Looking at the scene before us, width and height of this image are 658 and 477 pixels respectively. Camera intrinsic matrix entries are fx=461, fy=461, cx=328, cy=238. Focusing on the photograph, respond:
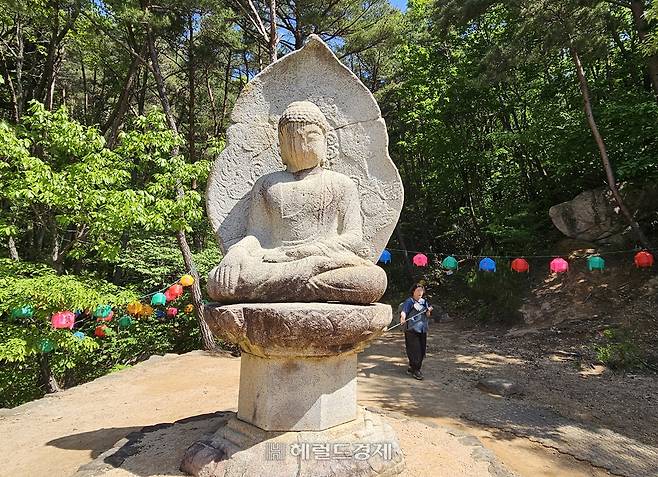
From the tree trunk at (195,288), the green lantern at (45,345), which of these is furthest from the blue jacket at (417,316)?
the green lantern at (45,345)

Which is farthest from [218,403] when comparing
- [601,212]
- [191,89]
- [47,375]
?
[601,212]

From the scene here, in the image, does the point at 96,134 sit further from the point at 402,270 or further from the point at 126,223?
the point at 402,270

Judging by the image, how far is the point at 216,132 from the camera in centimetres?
1723

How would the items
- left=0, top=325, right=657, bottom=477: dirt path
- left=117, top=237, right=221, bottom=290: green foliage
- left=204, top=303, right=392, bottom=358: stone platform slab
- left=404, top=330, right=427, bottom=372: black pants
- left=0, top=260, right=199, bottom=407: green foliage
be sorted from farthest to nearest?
left=117, top=237, right=221, bottom=290: green foliage
left=404, top=330, right=427, bottom=372: black pants
left=0, top=260, right=199, bottom=407: green foliage
left=0, top=325, right=657, bottom=477: dirt path
left=204, top=303, right=392, bottom=358: stone platform slab

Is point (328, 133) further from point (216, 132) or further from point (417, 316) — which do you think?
point (216, 132)

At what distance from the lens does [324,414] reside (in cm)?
332

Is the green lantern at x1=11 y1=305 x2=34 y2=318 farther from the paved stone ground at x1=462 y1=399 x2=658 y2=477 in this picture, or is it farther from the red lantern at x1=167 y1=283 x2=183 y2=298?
the paved stone ground at x1=462 y1=399 x2=658 y2=477

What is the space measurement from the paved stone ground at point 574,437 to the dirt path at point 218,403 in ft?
0.46

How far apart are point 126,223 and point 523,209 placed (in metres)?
12.0

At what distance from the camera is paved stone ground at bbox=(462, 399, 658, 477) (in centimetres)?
435

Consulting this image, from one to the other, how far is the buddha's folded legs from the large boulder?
1130cm

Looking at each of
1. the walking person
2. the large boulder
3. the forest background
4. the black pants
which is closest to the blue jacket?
the walking person

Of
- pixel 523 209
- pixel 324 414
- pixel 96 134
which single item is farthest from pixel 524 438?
pixel 523 209

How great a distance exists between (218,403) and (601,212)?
11.2m
